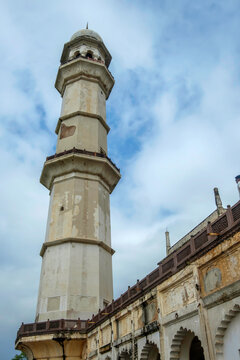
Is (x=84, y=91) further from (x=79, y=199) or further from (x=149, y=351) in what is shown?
(x=149, y=351)

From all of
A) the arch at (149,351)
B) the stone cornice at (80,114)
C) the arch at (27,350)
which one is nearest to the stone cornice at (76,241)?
the arch at (27,350)

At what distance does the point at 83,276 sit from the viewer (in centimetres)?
1870

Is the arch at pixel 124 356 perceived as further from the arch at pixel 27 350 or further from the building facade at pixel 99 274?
the arch at pixel 27 350

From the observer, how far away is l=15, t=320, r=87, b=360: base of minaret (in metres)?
15.9

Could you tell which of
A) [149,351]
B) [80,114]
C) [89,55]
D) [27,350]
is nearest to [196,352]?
[149,351]

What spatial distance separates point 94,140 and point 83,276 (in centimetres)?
965

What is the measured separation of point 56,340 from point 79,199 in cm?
823

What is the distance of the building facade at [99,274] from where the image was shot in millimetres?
7668

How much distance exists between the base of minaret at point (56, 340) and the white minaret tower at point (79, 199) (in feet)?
3.75

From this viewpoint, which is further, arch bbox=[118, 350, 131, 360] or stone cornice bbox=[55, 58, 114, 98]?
stone cornice bbox=[55, 58, 114, 98]

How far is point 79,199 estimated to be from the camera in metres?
21.3

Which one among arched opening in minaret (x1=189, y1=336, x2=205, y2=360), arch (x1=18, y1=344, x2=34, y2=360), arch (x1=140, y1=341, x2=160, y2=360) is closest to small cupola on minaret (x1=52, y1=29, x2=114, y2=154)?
arch (x1=18, y1=344, x2=34, y2=360)

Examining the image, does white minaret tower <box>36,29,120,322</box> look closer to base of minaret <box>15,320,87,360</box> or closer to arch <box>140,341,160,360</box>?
base of minaret <box>15,320,87,360</box>

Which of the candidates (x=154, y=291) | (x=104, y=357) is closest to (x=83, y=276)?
(x=104, y=357)
